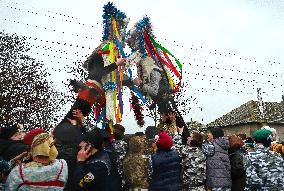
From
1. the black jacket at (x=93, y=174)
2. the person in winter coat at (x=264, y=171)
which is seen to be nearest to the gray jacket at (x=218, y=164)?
the person in winter coat at (x=264, y=171)

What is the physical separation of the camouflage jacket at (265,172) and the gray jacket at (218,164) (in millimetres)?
794

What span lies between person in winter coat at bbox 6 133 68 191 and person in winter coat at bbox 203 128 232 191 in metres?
3.08

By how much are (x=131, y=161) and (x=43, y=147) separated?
2.23 meters

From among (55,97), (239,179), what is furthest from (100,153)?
(55,97)

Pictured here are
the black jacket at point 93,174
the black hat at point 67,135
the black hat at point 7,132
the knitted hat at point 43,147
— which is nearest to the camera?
the knitted hat at point 43,147

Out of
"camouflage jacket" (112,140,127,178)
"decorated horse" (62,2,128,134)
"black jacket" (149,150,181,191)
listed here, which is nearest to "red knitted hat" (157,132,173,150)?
"black jacket" (149,150,181,191)

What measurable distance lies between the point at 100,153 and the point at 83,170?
33cm

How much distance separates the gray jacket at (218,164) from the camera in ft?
19.5

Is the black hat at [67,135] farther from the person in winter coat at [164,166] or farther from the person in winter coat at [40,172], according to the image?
the person in winter coat at [164,166]

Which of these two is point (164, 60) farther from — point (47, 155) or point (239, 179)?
point (47, 155)

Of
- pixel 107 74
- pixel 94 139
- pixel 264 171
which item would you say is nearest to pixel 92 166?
pixel 94 139

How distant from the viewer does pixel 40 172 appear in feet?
11.3

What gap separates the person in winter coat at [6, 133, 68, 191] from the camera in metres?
3.37

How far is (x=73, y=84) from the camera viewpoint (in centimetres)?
580
